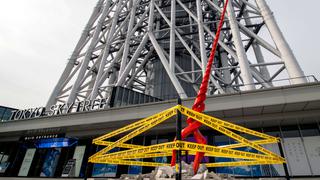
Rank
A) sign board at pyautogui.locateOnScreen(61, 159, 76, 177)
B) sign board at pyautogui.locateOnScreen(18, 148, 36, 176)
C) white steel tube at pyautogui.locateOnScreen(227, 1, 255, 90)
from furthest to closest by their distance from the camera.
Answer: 1. sign board at pyautogui.locateOnScreen(18, 148, 36, 176)
2. sign board at pyautogui.locateOnScreen(61, 159, 76, 177)
3. white steel tube at pyautogui.locateOnScreen(227, 1, 255, 90)

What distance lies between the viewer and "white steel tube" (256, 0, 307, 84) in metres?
17.2

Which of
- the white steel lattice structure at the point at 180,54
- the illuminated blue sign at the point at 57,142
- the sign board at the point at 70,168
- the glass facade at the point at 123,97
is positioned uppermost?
the white steel lattice structure at the point at 180,54

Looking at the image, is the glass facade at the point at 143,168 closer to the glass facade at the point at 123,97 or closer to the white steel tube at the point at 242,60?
the white steel tube at the point at 242,60

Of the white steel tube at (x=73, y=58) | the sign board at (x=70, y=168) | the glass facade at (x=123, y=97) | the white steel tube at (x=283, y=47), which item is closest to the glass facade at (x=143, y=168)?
the sign board at (x=70, y=168)

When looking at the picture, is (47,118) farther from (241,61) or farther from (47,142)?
(241,61)

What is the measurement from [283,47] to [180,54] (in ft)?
57.9

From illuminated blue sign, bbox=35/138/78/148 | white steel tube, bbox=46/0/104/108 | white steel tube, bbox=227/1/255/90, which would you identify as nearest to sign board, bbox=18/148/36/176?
illuminated blue sign, bbox=35/138/78/148

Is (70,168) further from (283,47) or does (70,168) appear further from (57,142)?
(283,47)

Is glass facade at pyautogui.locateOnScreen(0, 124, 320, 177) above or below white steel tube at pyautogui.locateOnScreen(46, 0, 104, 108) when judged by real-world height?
below

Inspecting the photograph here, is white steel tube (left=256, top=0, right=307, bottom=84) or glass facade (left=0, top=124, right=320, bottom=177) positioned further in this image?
white steel tube (left=256, top=0, right=307, bottom=84)

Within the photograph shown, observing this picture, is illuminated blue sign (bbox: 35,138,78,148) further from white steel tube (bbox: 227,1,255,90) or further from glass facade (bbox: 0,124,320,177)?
white steel tube (bbox: 227,1,255,90)

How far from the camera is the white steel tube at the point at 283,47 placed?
17.2 meters

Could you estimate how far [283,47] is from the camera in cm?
1948

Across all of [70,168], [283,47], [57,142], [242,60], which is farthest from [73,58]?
[283,47]
